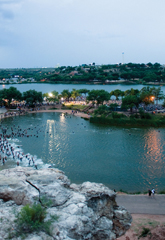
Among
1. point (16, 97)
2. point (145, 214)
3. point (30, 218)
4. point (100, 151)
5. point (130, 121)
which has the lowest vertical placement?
point (145, 214)

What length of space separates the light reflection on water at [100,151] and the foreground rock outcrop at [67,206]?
13494mm

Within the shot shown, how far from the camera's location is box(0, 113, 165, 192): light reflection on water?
2869 cm

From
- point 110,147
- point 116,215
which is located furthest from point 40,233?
point 110,147

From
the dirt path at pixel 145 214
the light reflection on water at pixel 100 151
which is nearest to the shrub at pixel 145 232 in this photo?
the dirt path at pixel 145 214

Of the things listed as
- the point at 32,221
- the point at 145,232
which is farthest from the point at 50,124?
the point at 32,221

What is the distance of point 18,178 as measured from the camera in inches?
539

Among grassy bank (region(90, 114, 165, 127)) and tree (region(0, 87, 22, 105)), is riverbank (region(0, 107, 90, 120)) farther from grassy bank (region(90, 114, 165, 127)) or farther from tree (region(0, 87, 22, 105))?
grassy bank (region(90, 114, 165, 127))

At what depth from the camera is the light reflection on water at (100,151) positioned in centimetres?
2869

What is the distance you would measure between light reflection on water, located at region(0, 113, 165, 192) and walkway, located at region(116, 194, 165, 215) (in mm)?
4430

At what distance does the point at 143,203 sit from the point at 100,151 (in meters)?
17.6

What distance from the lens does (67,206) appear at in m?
12.2

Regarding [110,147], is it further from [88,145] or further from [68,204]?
[68,204]

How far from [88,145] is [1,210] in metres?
29.6

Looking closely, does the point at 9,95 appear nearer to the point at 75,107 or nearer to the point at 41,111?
the point at 41,111
